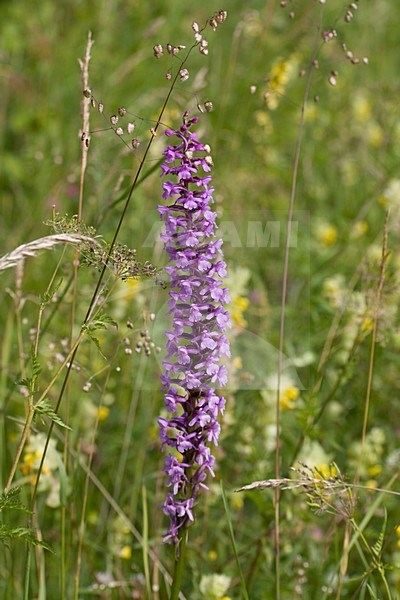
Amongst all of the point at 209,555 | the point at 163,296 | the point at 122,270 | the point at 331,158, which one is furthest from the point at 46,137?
the point at 122,270

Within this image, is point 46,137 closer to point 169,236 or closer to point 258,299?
point 258,299

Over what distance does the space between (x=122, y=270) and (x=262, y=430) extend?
126cm

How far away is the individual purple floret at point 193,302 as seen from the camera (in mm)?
1346

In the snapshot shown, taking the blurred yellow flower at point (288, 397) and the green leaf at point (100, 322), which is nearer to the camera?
the green leaf at point (100, 322)

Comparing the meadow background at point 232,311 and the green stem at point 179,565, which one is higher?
the meadow background at point 232,311

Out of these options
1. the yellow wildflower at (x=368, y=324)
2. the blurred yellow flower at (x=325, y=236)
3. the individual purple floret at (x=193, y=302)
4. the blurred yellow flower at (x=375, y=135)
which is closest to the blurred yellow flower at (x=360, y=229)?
the blurred yellow flower at (x=325, y=236)

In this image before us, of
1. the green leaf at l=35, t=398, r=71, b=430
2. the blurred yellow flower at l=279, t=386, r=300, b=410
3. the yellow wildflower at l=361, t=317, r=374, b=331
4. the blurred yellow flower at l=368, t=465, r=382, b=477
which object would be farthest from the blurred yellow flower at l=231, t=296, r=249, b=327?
the green leaf at l=35, t=398, r=71, b=430

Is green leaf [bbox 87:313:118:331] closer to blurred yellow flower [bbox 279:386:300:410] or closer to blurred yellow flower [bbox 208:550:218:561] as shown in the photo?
blurred yellow flower [bbox 208:550:218:561]

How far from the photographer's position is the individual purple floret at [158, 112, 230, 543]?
4.42ft

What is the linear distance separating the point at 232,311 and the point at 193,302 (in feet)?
4.36

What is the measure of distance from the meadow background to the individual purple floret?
145mm

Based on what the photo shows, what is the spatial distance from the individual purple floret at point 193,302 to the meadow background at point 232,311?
5.7 inches

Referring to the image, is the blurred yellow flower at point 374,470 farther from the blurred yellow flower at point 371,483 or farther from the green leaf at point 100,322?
the green leaf at point 100,322

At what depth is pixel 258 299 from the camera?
321cm
